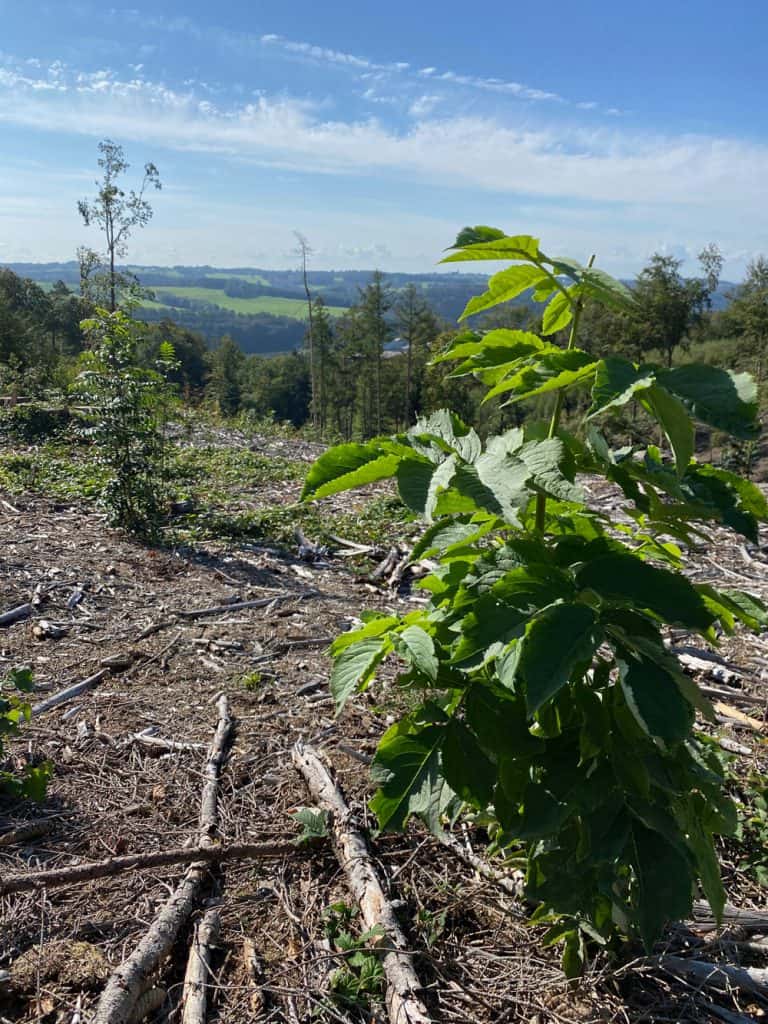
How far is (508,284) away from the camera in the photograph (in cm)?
167

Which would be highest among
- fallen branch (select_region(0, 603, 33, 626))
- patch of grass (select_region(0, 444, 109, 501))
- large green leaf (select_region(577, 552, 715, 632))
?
large green leaf (select_region(577, 552, 715, 632))

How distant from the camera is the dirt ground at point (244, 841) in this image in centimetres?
217

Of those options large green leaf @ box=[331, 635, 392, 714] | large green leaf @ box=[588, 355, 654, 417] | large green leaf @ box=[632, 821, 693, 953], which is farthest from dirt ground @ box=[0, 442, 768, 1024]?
large green leaf @ box=[588, 355, 654, 417]

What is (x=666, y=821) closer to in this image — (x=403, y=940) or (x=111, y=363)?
(x=403, y=940)

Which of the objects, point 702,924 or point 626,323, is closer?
point 702,924

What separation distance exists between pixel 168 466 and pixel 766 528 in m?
8.81

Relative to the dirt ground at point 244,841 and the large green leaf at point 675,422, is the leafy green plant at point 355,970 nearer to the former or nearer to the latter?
the dirt ground at point 244,841

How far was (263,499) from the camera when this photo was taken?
10117 mm

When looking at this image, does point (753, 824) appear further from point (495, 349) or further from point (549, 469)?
point (495, 349)

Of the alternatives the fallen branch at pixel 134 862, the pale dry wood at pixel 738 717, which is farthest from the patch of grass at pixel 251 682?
the pale dry wood at pixel 738 717

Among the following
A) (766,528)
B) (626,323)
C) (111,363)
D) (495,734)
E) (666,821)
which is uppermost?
(626,323)

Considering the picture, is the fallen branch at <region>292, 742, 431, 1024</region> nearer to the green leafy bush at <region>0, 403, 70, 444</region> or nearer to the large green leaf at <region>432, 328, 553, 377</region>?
the large green leaf at <region>432, 328, 553, 377</region>

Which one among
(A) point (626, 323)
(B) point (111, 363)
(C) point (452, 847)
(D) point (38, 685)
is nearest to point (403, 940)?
(C) point (452, 847)

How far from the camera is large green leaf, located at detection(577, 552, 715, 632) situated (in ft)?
4.65
